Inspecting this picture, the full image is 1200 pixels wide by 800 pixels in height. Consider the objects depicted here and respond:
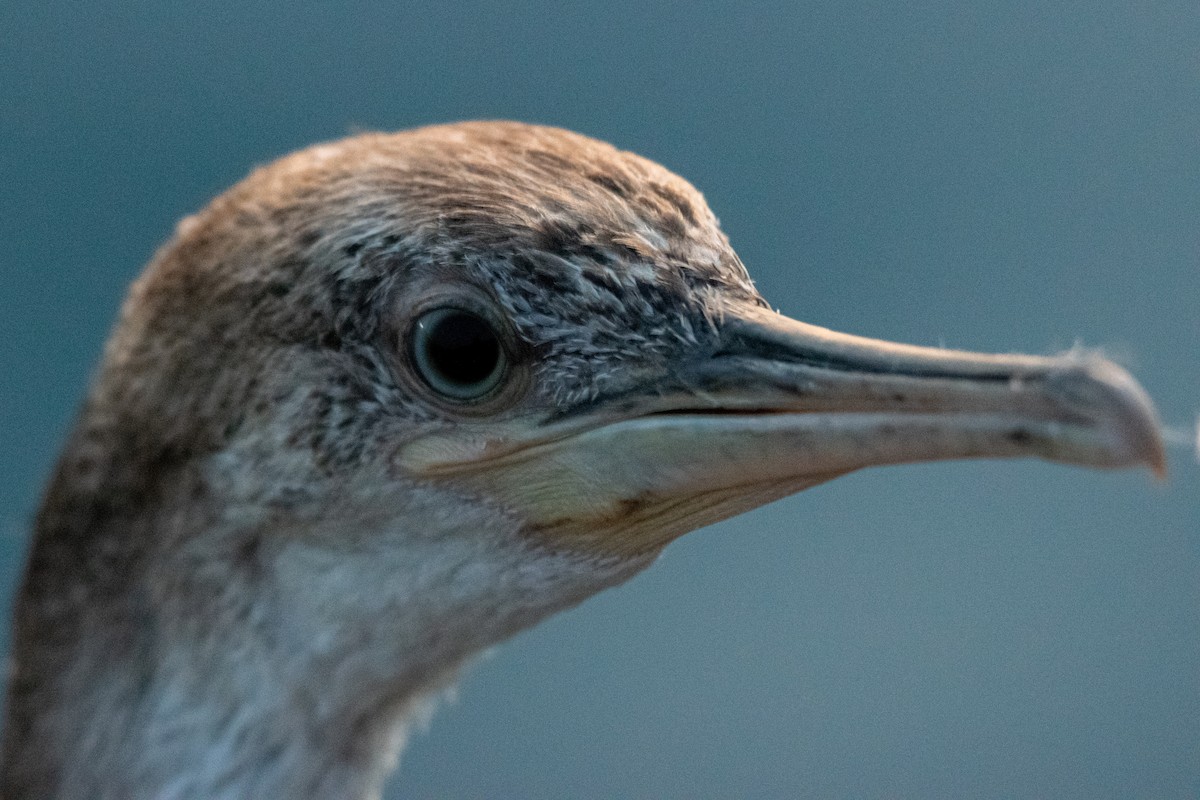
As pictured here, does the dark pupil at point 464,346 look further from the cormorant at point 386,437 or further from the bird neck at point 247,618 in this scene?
the bird neck at point 247,618

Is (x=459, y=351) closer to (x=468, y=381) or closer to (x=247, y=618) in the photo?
(x=468, y=381)

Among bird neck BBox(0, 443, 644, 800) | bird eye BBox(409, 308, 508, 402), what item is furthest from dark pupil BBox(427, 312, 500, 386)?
bird neck BBox(0, 443, 644, 800)

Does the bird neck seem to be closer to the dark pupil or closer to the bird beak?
the bird beak

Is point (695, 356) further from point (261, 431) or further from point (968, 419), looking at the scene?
point (261, 431)

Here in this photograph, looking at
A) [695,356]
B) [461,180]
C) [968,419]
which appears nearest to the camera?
[968,419]

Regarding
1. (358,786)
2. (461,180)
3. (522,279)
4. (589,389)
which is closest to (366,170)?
(461,180)

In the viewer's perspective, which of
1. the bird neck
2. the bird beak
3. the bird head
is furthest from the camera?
the bird neck

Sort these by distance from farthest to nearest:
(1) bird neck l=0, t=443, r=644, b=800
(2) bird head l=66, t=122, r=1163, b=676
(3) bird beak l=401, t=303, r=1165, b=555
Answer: (1) bird neck l=0, t=443, r=644, b=800
(2) bird head l=66, t=122, r=1163, b=676
(3) bird beak l=401, t=303, r=1165, b=555
